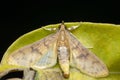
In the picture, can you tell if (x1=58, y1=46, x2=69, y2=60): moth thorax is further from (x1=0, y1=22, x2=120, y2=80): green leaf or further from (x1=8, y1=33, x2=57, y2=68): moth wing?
(x1=0, y1=22, x2=120, y2=80): green leaf

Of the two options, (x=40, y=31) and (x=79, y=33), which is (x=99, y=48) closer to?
(x=79, y=33)

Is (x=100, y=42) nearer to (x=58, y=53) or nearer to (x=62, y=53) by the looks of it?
(x=62, y=53)

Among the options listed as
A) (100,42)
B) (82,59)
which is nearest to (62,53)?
(82,59)

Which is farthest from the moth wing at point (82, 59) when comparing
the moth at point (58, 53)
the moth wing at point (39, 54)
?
the moth wing at point (39, 54)

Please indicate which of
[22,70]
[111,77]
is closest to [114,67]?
[111,77]

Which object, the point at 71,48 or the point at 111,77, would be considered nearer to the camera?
the point at 111,77

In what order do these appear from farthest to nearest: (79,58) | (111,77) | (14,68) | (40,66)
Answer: (79,58) → (40,66) → (111,77) → (14,68)
